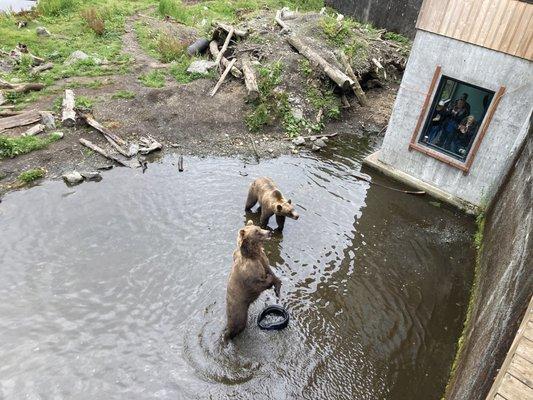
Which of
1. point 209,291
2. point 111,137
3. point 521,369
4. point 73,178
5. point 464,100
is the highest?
point 464,100

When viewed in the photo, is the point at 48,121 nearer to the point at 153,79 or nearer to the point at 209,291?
the point at 153,79

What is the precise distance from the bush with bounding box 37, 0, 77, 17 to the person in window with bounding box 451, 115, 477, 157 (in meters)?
22.2

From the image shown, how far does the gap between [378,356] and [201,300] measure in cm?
352

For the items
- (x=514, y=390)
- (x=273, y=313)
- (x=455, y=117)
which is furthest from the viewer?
(x=455, y=117)

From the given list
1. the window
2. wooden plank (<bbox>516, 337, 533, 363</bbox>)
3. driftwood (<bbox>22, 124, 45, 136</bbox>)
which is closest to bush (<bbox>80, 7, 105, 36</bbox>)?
driftwood (<bbox>22, 124, 45, 136</bbox>)

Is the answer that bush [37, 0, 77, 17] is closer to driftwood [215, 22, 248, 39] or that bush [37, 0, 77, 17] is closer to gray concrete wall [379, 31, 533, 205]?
driftwood [215, 22, 248, 39]

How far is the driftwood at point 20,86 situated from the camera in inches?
564

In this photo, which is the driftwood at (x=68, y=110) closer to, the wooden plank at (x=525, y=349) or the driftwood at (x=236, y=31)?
the driftwood at (x=236, y=31)

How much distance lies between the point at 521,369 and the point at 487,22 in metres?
8.45

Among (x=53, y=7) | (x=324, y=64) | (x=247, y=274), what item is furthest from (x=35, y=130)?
(x=53, y=7)

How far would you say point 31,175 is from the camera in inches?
428

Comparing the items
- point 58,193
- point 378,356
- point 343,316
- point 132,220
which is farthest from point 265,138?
point 378,356

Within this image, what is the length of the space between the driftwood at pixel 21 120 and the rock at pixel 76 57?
181 inches

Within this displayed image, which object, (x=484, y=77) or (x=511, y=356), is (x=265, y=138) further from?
(x=511, y=356)
